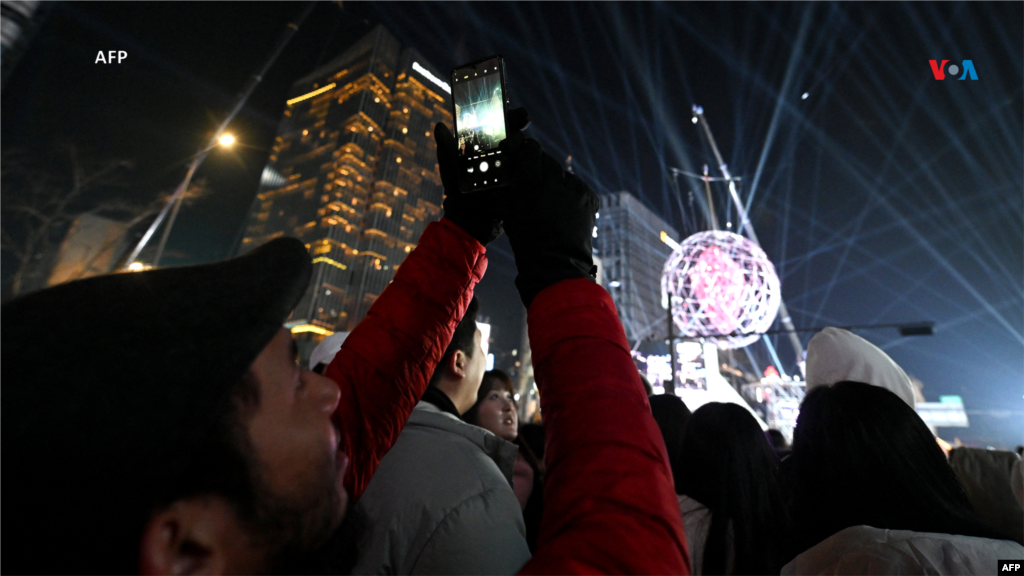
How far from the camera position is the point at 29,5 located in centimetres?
290

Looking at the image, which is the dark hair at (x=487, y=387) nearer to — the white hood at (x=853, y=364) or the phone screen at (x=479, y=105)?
the white hood at (x=853, y=364)

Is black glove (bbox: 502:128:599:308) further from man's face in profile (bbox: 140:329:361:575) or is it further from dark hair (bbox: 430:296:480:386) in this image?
dark hair (bbox: 430:296:480:386)

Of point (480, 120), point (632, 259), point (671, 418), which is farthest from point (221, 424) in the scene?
point (632, 259)

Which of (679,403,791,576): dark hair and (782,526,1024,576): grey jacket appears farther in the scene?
(679,403,791,576): dark hair

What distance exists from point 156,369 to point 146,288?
0.66ft

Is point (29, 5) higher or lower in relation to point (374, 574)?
higher

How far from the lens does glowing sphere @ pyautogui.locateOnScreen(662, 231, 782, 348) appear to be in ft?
43.5

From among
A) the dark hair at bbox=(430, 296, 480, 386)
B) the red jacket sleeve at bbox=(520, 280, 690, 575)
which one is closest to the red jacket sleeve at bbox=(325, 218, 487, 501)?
the red jacket sleeve at bbox=(520, 280, 690, 575)

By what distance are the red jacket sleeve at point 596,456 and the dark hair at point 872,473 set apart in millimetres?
1681

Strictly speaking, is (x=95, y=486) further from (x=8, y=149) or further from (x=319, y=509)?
(x=8, y=149)

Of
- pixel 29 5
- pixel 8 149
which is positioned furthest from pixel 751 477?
pixel 8 149

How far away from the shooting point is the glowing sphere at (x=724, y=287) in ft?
43.5

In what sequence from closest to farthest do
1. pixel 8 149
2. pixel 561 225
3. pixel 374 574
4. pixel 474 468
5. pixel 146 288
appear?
pixel 146 288 < pixel 561 225 < pixel 374 574 < pixel 474 468 < pixel 8 149

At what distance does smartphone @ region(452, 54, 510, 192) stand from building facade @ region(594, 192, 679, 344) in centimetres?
6509
